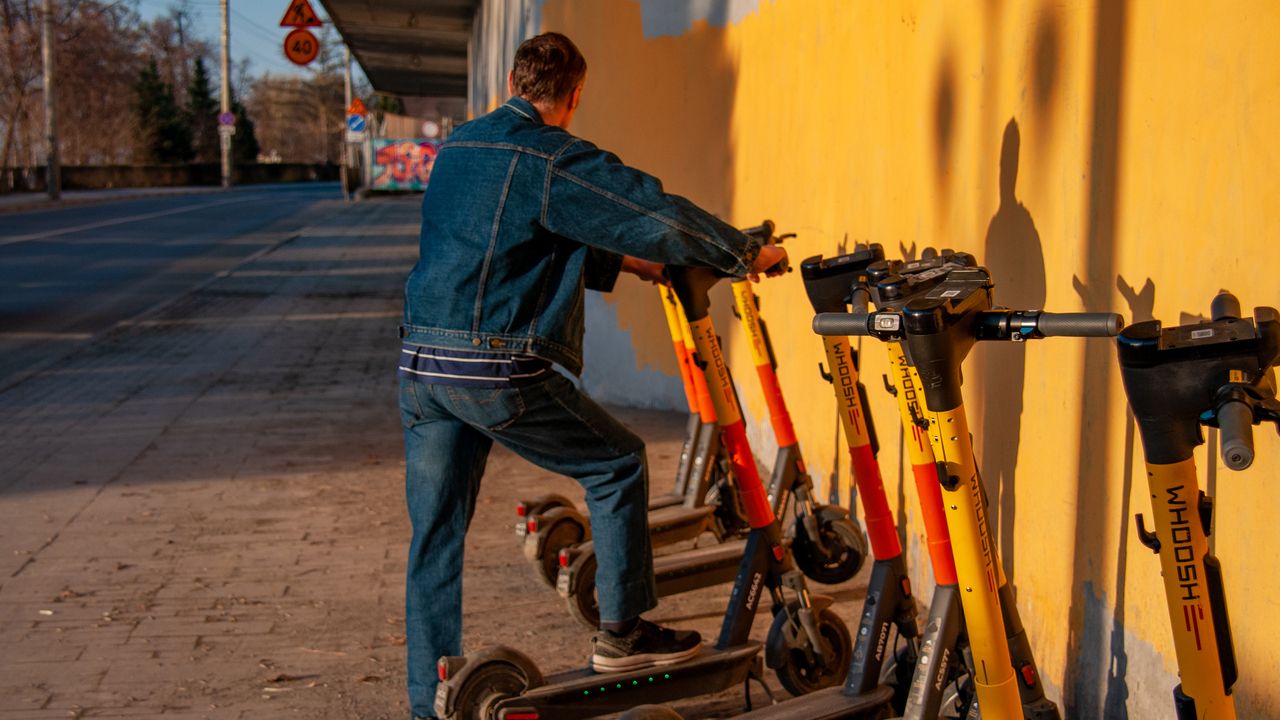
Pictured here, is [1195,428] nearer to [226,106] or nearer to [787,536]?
[787,536]

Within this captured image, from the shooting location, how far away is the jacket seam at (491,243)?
9.21ft

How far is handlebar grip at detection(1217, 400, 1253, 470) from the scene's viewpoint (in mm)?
1628

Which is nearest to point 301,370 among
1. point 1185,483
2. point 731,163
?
point 731,163

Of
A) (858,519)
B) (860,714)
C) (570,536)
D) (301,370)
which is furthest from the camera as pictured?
(301,370)

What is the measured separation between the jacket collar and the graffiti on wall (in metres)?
42.1

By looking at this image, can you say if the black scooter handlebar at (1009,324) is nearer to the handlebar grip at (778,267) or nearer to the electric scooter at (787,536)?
the handlebar grip at (778,267)

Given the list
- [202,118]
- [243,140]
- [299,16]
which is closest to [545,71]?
[299,16]

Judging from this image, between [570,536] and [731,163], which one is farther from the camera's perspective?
[731,163]

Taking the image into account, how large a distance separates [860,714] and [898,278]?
1.28m

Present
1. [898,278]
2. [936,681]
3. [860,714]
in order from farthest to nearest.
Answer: [860,714]
[936,681]
[898,278]

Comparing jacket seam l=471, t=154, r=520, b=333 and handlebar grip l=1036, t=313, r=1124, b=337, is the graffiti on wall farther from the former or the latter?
handlebar grip l=1036, t=313, r=1124, b=337

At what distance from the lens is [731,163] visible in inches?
266

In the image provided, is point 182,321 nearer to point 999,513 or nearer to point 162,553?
point 162,553

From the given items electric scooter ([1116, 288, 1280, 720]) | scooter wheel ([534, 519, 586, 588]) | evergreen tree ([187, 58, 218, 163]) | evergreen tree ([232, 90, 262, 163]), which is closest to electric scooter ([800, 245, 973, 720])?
electric scooter ([1116, 288, 1280, 720])
